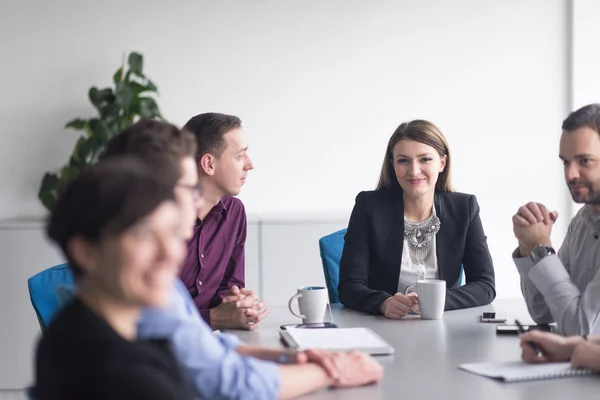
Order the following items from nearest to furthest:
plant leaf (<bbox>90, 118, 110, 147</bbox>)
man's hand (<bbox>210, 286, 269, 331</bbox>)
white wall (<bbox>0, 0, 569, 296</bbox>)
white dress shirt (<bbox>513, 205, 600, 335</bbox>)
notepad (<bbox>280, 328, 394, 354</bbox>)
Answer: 1. notepad (<bbox>280, 328, 394, 354</bbox>)
2. white dress shirt (<bbox>513, 205, 600, 335</bbox>)
3. man's hand (<bbox>210, 286, 269, 331</bbox>)
4. plant leaf (<bbox>90, 118, 110, 147</bbox>)
5. white wall (<bbox>0, 0, 569, 296</bbox>)

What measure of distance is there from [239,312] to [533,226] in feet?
2.87

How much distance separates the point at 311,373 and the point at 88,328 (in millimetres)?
584

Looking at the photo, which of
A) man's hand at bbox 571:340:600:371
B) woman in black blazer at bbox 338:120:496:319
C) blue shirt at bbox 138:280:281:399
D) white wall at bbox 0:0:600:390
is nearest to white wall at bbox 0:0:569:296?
white wall at bbox 0:0:600:390

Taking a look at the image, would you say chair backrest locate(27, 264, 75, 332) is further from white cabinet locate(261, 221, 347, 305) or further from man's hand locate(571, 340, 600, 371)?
white cabinet locate(261, 221, 347, 305)

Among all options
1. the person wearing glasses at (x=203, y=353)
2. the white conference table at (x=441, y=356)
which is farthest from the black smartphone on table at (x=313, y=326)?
the person wearing glasses at (x=203, y=353)

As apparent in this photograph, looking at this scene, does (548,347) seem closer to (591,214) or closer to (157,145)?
(591,214)

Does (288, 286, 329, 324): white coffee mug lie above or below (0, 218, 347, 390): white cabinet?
above

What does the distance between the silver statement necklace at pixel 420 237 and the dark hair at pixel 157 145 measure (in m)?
1.40

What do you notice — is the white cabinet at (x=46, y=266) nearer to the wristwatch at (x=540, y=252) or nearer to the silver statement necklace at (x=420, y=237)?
the silver statement necklace at (x=420, y=237)

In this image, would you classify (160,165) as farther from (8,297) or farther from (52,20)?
(52,20)

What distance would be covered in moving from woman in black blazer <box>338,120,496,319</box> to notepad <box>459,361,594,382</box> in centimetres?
107

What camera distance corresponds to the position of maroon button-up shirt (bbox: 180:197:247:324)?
278 cm

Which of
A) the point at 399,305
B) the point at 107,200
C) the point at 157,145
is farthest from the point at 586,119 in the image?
the point at 107,200

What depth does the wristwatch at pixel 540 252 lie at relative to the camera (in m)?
2.25
